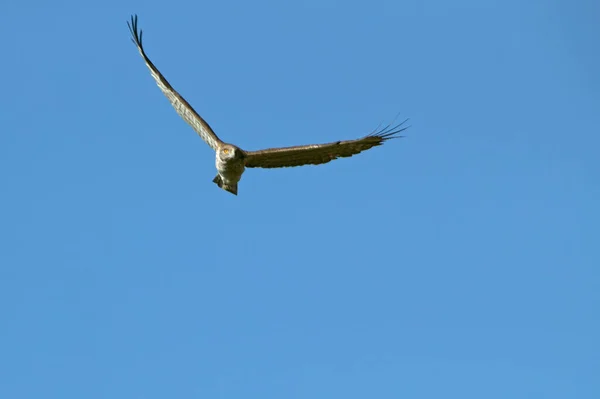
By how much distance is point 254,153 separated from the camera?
21.0 meters

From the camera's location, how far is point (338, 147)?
21109 millimetres

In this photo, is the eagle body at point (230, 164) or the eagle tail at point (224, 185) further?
the eagle tail at point (224, 185)

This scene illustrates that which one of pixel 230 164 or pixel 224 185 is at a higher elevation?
pixel 224 185

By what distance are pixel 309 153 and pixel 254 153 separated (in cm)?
143

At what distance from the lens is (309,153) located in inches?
832

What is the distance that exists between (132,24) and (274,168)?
6.05 m

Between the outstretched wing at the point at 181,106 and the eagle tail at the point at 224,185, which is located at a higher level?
the outstretched wing at the point at 181,106

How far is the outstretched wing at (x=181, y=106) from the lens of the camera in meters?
→ 21.8

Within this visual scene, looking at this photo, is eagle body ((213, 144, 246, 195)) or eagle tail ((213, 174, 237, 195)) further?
eagle tail ((213, 174, 237, 195))

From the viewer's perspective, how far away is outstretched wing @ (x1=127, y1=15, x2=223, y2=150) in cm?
2175

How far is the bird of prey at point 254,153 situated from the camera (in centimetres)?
2077

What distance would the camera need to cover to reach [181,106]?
2231 cm

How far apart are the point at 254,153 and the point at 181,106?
9.21 ft

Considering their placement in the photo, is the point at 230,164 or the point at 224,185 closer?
the point at 230,164
